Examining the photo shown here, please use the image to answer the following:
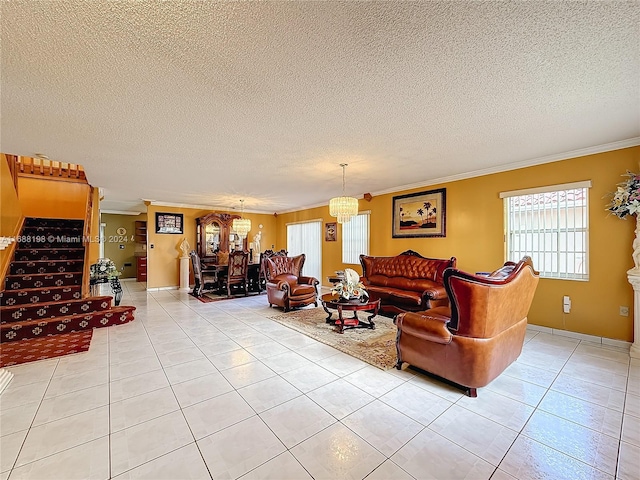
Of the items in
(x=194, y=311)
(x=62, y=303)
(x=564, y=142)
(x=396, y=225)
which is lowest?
(x=194, y=311)

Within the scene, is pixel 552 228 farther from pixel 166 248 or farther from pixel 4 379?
pixel 166 248

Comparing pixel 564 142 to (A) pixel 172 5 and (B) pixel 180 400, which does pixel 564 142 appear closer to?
(A) pixel 172 5

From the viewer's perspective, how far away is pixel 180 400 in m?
2.12

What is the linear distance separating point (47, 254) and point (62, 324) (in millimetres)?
2047

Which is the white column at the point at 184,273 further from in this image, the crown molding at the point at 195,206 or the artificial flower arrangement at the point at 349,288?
the artificial flower arrangement at the point at 349,288

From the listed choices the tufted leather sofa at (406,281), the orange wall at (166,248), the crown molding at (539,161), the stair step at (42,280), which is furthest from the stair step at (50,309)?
the crown molding at (539,161)

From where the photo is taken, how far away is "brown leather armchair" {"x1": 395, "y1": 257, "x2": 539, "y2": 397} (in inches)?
81.7

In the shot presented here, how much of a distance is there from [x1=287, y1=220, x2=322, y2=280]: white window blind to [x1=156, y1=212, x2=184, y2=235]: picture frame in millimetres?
3316

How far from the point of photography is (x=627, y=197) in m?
2.97

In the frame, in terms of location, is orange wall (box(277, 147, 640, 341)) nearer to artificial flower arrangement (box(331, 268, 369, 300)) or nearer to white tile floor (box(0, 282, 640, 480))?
white tile floor (box(0, 282, 640, 480))

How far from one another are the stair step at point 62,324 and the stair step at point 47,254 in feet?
5.51

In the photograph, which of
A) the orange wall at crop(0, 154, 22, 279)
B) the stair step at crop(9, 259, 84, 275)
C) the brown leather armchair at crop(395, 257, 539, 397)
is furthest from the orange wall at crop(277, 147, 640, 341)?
the orange wall at crop(0, 154, 22, 279)

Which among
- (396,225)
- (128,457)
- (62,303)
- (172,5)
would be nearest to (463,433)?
(128,457)

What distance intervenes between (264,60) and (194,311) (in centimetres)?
457
